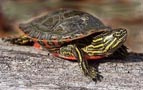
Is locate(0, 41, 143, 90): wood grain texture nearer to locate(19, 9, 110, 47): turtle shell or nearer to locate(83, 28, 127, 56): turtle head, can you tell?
locate(83, 28, 127, 56): turtle head

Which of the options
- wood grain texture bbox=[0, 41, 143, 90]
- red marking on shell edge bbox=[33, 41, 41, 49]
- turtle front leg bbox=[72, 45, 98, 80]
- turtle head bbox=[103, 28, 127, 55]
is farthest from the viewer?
red marking on shell edge bbox=[33, 41, 41, 49]

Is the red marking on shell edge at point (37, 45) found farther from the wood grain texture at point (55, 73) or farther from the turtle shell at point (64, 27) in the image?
the wood grain texture at point (55, 73)

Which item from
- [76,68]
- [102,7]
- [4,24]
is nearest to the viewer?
[76,68]

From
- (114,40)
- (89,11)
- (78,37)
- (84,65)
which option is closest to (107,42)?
(114,40)

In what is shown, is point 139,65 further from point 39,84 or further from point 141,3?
point 141,3

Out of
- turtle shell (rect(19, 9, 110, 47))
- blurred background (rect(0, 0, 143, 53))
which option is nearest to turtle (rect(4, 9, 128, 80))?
turtle shell (rect(19, 9, 110, 47))

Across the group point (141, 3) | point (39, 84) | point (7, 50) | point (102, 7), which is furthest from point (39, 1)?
point (39, 84)
